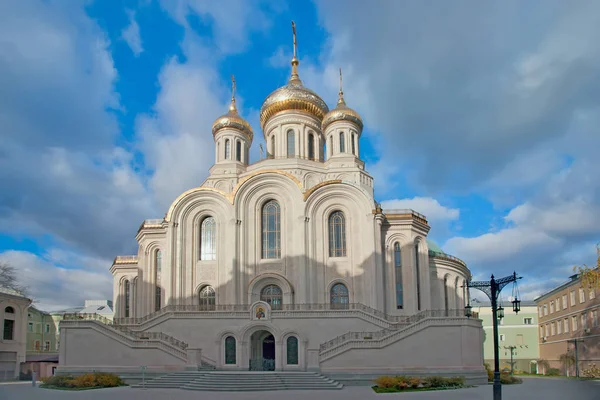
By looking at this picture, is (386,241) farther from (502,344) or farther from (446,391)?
(502,344)

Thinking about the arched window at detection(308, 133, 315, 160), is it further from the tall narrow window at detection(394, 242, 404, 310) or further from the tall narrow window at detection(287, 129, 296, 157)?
the tall narrow window at detection(394, 242, 404, 310)

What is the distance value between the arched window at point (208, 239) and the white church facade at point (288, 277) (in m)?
0.06

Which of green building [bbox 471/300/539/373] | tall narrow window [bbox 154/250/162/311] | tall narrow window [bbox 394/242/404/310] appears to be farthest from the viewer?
green building [bbox 471/300/539/373]

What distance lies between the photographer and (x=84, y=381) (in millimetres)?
25656

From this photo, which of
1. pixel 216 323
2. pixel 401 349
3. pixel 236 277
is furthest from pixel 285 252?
pixel 401 349

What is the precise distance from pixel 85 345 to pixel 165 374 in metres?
4.78

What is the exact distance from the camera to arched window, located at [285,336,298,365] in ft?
97.0

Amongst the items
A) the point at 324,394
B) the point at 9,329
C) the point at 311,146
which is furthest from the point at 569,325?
the point at 9,329

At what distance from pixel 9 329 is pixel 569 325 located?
3859cm

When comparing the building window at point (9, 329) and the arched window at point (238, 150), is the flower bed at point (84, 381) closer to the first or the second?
the building window at point (9, 329)

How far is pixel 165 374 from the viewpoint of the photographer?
89.5ft

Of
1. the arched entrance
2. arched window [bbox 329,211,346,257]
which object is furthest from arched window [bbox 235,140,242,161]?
the arched entrance

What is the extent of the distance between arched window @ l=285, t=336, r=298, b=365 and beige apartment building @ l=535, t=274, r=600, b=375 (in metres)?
17.6

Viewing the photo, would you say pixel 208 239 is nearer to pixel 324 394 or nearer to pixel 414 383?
pixel 324 394
